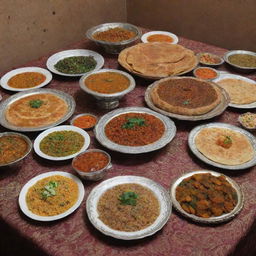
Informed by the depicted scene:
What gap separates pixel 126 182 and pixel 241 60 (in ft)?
6.39

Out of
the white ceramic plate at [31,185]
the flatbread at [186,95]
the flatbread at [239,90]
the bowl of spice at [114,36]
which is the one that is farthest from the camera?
the bowl of spice at [114,36]

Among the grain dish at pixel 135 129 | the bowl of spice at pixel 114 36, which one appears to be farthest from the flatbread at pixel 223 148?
the bowl of spice at pixel 114 36

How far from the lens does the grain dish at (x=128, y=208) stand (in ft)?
5.61

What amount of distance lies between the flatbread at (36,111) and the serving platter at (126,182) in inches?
30.2

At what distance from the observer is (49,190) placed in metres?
1.87

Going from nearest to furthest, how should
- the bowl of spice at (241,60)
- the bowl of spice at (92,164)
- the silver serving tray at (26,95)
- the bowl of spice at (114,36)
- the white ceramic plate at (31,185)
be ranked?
the white ceramic plate at (31,185)
the bowl of spice at (92,164)
the silver serving tray at (26,95)
the bowl of spice at (241,60)
the bowl of spice at (114,36)

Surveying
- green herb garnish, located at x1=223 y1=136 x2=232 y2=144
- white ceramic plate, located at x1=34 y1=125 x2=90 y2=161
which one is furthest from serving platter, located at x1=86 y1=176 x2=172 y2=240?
green herb garnish, located at x1=223 y1=136 x2=232 y2=144

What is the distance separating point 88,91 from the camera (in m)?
2.54

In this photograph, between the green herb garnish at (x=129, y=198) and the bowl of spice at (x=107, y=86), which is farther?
the bowl of spice at (x=107, y=86)

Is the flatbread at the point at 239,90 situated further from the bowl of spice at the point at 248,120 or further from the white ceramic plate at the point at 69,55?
the white ceramic plate at the point at 69,55

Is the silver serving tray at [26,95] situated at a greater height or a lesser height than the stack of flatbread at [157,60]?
lesser

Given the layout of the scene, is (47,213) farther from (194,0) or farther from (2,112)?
(194,0)

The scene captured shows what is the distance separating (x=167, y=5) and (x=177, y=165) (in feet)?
11.0

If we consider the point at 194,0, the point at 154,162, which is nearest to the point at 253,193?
the point at 154,162
